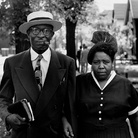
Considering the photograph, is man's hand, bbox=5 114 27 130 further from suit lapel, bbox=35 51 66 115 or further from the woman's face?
the woman's face

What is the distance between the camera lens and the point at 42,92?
122 inches

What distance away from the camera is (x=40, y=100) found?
121 inches

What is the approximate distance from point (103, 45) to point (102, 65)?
0.20 meters

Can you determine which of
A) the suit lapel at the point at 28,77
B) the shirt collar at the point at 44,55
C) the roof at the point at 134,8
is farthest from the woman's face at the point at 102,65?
the roof at the point at 134,8

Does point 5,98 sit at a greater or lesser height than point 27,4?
lesser

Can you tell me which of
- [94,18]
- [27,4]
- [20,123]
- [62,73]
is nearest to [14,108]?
[20,123]

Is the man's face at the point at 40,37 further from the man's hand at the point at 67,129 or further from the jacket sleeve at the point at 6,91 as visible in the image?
the man's hand at the point at 67,129

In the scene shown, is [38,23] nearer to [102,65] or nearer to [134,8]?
[102,65]

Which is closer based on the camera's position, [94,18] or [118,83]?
[118,83]

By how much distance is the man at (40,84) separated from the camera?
3.11 metres

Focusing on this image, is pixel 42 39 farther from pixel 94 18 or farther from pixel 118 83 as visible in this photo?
pixel 94 18

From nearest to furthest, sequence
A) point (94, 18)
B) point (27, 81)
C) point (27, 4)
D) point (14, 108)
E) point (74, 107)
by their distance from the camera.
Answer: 1. point (14, 108)
2. point (27, 81)
3. point (74, 107)
4. point (27, 4)
5. point (94, 18)

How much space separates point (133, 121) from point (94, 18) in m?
23.7

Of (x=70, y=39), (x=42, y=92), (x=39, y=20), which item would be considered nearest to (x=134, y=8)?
(x=70, y=39)
